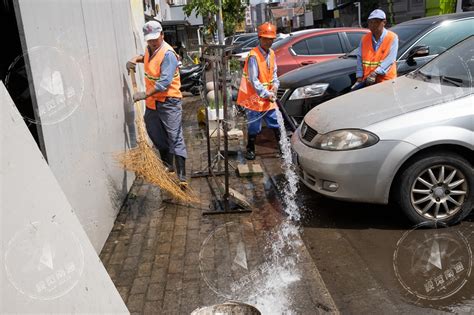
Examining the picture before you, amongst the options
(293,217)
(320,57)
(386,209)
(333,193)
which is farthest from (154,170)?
(320,57)

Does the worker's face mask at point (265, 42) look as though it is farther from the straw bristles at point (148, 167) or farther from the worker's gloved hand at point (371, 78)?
the straw bristles at point (148, 167)

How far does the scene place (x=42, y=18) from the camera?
10.3 ft

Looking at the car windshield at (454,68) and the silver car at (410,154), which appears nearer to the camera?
the silver car at (410,154)

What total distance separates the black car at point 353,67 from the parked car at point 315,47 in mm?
2023

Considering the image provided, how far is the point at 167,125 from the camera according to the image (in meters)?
5.08

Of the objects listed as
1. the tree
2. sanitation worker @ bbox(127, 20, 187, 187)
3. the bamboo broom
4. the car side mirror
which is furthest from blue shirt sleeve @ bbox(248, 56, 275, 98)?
the tree

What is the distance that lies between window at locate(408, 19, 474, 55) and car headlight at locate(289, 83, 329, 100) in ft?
5.00

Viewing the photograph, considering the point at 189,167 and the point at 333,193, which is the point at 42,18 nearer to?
the point at 333,193

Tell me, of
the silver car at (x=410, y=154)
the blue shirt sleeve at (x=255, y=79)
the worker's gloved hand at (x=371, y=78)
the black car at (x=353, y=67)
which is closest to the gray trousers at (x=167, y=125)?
the blue shirt sleeve at (x=255, y=79)

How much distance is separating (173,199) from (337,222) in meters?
1.95

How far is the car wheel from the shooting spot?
4012 millimetres

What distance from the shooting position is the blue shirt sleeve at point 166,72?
480cm
